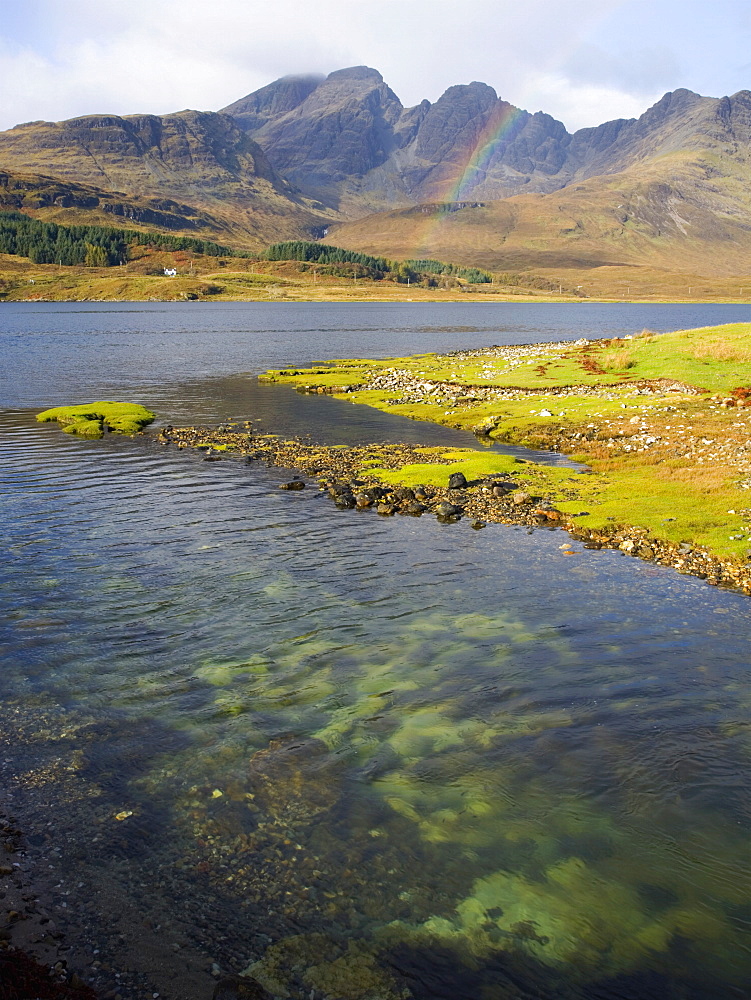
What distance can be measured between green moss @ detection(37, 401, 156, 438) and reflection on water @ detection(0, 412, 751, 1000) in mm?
23593

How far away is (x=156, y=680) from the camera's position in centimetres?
1579

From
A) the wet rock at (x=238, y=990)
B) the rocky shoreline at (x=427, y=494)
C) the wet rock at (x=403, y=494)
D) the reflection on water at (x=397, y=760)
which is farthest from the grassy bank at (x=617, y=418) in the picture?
the wet rock at (x=238, y=990)

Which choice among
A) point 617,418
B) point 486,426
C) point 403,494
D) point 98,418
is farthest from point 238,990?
point 98,418

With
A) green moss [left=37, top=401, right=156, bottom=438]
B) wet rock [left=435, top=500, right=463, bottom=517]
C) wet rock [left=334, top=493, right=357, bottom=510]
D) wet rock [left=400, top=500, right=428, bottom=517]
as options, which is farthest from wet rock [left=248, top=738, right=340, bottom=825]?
green moss [left=37, top=401, right=156, bottom=438]

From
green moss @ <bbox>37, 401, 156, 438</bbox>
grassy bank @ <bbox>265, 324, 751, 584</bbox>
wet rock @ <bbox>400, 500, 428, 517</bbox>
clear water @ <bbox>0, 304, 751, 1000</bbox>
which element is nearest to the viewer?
clear water @ <bbox>0, 304, 751, 1000</bbox>

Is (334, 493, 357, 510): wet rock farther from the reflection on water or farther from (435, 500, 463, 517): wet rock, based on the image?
the reflection on water

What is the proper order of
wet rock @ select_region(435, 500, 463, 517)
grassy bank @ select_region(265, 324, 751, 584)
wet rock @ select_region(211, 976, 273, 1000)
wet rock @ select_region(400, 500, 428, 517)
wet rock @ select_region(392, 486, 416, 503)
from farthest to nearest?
wet rock @ select_region(392, 486, 416, 503) → wet rock @ select_region(400, 500, 428, 517) → wet rock @ select_region(435, 500, 463, 517) → grassy bank @ select_region(265, 324, 751, 584) → wet rock @ select_region(211, 976, 273, 1000)

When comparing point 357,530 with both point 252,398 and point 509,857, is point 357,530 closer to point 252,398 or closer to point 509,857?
point 509,857

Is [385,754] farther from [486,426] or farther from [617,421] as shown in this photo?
[617,421]

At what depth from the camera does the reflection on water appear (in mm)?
9422

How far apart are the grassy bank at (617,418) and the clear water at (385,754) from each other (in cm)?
408

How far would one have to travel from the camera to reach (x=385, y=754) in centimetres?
1335

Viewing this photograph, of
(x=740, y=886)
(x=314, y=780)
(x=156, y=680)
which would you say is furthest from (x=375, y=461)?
(x=740, y=886)

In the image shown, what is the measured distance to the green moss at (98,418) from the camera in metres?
45.9
